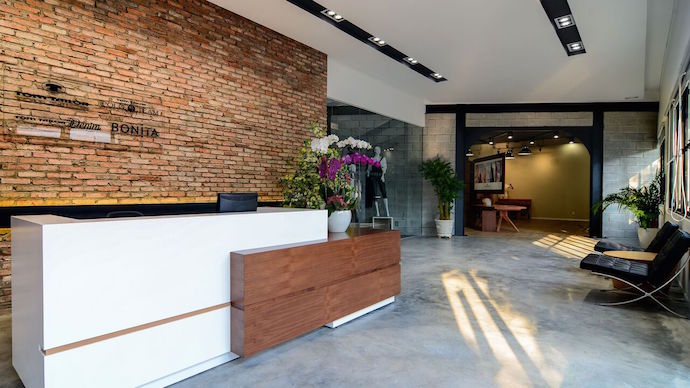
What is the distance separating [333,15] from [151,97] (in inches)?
110

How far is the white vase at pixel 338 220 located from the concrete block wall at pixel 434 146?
24.0 feet

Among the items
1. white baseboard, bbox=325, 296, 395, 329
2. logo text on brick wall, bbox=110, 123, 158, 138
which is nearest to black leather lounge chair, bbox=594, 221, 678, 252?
white baseboard, bbox=325, 296, 395, 329

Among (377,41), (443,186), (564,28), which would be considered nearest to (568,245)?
(443,186)

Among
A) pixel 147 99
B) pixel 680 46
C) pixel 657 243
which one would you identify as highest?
pixel 680 46

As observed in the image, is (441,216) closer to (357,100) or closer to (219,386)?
(357,100)

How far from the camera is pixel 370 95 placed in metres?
8.85

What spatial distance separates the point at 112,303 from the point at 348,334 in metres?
1.91

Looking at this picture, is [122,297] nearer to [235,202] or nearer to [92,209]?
[235,202]

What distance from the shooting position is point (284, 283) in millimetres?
3100

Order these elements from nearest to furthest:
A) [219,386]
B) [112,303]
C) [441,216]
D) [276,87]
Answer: [112,303] < [219,386] < [276,87] < [441,216]

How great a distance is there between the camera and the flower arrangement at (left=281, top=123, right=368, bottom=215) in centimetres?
392

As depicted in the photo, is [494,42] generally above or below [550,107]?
above

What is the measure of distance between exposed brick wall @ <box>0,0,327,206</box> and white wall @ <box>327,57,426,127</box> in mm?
1021

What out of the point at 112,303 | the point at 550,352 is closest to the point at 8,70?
the point at 112,303
